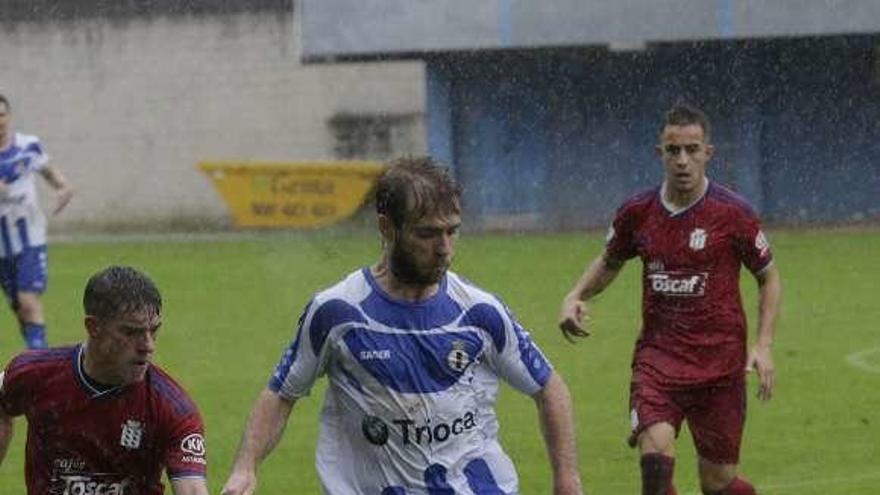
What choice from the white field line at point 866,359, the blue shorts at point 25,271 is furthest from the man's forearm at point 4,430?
the white field line at point 866,359

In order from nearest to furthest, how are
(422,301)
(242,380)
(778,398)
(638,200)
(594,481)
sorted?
1. (422,301)
2. (638,200)
3. (594,481)
4. (778,398)
5. (242,380)

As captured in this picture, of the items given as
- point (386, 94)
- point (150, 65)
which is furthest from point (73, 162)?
point (386, 94)

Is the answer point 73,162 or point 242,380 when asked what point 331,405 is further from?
point 73,162

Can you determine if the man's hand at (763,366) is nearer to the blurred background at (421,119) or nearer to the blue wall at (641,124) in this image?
the blurred background at (421,119)

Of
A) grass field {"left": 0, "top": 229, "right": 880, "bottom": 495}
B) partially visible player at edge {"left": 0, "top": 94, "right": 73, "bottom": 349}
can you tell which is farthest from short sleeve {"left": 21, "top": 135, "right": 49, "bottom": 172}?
grass field {"left": 0, "top": 229, "right": 880, "bottom": 495}

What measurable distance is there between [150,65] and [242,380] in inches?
858

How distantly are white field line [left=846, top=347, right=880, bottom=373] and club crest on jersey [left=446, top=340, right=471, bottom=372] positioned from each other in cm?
1087

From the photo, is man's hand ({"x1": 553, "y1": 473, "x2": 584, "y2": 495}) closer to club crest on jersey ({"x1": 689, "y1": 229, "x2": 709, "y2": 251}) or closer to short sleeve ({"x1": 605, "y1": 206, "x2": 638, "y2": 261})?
club crest on jersey ({"x1": 689, "y1": 229, "x2": 709, "y2": 251})

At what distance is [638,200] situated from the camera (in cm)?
1016

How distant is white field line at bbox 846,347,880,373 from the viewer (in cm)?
1727

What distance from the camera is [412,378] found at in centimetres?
667

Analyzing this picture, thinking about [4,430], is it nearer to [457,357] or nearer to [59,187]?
[457,357]

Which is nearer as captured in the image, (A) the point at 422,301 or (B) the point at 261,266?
(A) the point at 422,301

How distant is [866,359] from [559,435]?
11488 millimetres
